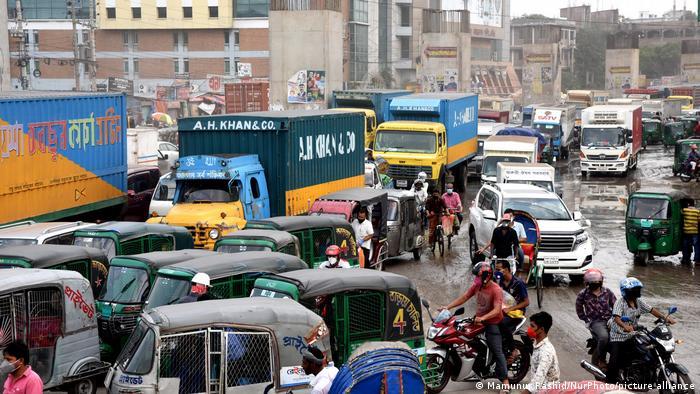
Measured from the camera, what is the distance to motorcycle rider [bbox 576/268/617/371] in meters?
12.2

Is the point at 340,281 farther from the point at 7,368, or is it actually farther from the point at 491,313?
the point at 7,368

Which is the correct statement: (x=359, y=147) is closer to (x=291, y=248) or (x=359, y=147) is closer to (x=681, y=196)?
(x=681, y=196)

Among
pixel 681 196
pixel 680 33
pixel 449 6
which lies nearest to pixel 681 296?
pixel 681 196

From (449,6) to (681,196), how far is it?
368ft

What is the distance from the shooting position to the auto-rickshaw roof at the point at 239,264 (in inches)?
494

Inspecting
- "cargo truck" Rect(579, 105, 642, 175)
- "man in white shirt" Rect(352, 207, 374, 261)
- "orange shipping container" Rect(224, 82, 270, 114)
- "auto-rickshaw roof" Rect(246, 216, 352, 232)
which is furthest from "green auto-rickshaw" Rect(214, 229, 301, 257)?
"orange shipping container" Rect(224, 82, 270, 114)

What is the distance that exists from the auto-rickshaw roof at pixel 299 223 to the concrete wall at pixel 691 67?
129 metres

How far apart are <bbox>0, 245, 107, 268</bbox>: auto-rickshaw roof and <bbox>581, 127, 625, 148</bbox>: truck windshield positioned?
1283 inches

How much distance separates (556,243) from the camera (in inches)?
760

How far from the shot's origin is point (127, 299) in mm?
13031

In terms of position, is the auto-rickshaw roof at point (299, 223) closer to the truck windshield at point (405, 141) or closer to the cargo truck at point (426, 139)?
the cargo truck at point (426, 139)

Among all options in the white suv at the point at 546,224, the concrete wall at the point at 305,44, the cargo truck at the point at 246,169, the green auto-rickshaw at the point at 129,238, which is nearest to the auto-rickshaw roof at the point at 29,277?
the green auto-rickshaw at the point at 129,238

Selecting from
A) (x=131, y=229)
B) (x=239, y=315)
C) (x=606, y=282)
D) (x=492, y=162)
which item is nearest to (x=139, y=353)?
(x=239, y=315)

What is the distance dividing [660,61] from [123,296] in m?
163
